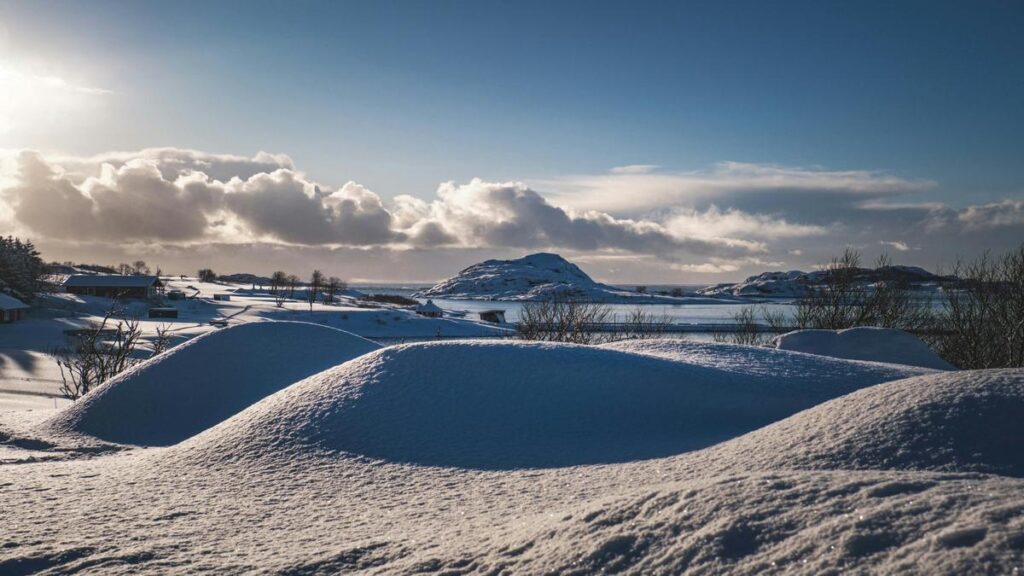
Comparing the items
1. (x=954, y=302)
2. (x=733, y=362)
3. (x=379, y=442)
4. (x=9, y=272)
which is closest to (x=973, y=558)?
(x=379, y=442)

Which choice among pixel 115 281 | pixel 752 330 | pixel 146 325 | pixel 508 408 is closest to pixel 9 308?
pixel 146 325

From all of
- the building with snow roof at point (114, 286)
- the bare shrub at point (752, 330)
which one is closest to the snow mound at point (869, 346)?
the bare shrub at point (752, 330)

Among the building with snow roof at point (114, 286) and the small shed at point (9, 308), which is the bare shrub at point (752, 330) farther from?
the building with snow roof at point (114, 286)

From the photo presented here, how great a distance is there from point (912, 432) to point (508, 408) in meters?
4.19

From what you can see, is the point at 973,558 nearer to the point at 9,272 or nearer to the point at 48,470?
the point at 48,470

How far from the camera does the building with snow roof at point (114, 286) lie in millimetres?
73125

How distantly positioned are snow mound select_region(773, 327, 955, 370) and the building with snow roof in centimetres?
7426

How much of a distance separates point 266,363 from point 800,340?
13002mm

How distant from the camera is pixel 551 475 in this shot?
5812 millimetres

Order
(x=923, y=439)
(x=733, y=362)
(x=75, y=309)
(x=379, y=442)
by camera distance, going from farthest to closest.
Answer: (x=75, y=309) < (x=733, y=362) < (x=379, y=442) < (x=923, y=439)

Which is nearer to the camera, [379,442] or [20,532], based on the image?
[20,532]

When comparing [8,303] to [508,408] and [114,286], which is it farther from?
[508,408]

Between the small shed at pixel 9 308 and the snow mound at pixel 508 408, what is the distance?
4831cm

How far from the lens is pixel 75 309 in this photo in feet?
197
